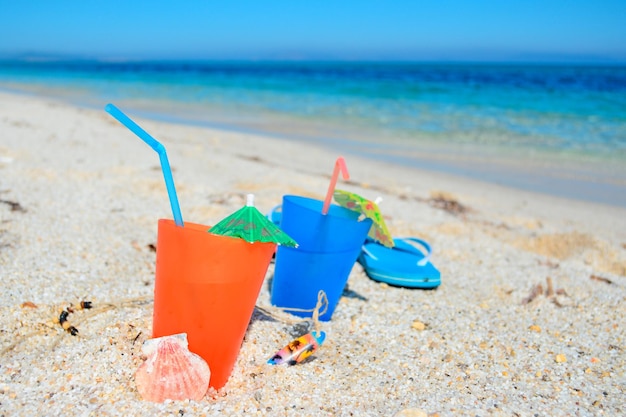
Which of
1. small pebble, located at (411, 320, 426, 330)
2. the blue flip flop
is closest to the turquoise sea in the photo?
the blue flip flop

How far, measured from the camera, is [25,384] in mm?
1607

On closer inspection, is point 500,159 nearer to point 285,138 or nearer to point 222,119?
point 285,138

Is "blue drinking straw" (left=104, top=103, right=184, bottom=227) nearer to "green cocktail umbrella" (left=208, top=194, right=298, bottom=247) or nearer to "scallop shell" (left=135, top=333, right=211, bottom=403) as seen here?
"green cocktail umbrella" (left=208, top=194, right=298, bottom=247)

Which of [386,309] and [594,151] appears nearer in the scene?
[386,309]

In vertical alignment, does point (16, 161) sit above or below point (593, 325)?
above

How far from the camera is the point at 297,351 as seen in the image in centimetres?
190

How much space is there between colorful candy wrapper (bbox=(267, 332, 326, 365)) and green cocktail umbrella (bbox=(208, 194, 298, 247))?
538 millimetres

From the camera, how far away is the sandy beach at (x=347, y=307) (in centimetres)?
170

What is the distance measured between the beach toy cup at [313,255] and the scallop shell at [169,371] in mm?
669

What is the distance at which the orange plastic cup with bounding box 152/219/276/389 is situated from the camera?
1475mm

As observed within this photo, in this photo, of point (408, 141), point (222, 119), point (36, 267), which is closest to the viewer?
point (36, 267)

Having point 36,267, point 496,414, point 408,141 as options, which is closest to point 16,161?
point 36,267

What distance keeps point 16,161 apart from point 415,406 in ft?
13.4

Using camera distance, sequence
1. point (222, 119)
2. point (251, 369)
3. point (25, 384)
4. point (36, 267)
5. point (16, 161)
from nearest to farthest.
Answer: point (25, 384) → point (251, 369) → point (36, 267) → point (16, 161) → point (222, 119)
